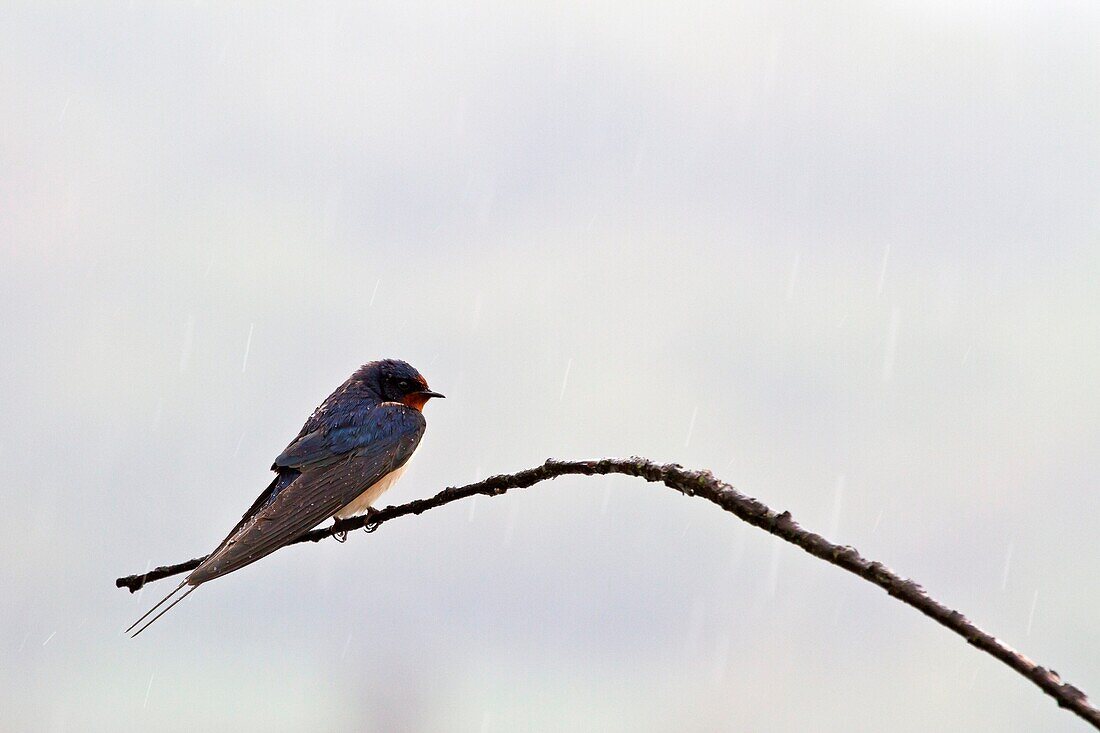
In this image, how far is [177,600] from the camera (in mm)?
3533

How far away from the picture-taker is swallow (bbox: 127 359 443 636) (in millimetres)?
6492

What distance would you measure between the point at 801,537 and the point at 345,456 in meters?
6.32

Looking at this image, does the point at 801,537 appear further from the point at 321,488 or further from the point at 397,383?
the point at 397,383

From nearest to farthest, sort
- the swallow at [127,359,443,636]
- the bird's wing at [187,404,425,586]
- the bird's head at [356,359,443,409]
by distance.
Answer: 1. the bird's wing at [187,404,425,586]
2. the swallow at [127,359,443,636]
3. the bird's head at [356,359,443,409]

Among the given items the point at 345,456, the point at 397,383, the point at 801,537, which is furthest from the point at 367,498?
the point at 801,537

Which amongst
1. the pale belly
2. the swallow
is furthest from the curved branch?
the pale belly

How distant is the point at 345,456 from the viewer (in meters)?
8.02

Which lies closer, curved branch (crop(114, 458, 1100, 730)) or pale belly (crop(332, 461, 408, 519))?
curved branch (crop(114, 458, 1100, 730))

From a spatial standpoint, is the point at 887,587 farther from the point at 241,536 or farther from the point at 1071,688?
the point at 241,536

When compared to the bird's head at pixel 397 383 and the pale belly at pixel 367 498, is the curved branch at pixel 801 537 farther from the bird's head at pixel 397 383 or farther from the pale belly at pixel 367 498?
the bird's head at pixel 397 383

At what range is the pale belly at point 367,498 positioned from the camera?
26.7 feet

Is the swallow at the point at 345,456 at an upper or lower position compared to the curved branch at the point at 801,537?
lower

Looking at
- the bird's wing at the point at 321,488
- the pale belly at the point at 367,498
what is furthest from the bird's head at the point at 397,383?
the pale belly at the point at 367,498

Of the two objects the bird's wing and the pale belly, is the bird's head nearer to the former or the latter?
the bird's wing
